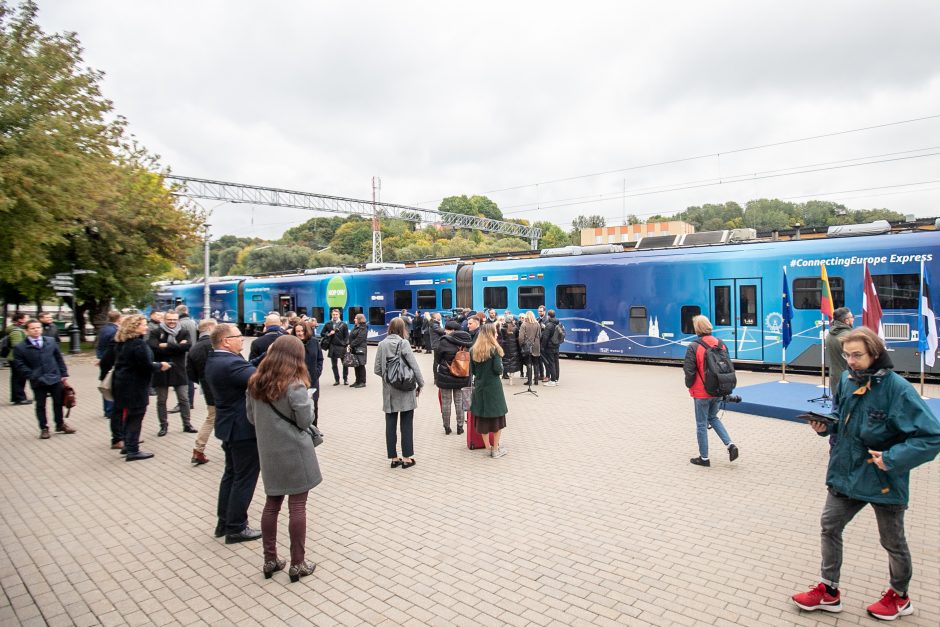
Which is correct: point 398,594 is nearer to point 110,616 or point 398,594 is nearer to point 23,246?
point 110,616

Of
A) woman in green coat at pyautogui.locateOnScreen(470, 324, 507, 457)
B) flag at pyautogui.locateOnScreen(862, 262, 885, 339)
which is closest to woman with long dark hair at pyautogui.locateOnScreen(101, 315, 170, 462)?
woman in green coat at pyautogui.locateOnScreen(470, 324, 507, 457)

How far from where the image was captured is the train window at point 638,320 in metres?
17.0

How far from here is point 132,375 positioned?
7543 mm

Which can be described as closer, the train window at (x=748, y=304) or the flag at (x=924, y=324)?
the flag at (x=924, y=324)

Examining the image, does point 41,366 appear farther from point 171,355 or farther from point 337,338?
point 337,338

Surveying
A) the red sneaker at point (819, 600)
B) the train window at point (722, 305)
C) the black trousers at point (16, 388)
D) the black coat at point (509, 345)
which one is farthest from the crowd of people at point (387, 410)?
the train window at point (722, 305)

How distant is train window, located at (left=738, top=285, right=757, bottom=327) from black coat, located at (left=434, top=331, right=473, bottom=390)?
9.64 meters

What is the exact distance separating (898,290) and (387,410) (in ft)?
39.7

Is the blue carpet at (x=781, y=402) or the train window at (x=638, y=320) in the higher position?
the train window at (x=638, y=320)

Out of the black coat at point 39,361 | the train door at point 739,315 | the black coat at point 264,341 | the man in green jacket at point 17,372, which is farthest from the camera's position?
the train door at point 739,315

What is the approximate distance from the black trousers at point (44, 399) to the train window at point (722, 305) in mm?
14822

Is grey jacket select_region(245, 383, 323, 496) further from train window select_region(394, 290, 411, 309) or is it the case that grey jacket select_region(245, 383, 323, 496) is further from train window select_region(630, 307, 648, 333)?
train window select_region(394, 290, 411, 309)

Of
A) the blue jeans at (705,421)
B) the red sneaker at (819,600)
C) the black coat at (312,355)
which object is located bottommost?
the red sneaker at (819,600)

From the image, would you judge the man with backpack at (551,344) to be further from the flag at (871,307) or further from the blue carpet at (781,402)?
the flag at (871,307)
